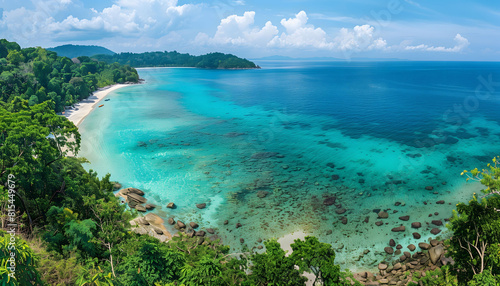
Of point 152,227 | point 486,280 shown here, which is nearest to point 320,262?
point 486,280

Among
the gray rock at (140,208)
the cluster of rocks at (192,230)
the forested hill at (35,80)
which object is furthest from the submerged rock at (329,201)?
the forested hill at (35,80)

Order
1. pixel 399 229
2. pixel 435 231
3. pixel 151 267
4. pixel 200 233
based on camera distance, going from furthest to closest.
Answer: pixel 399 229, pixel 200 233, pixel 435 231, pixel 151 267

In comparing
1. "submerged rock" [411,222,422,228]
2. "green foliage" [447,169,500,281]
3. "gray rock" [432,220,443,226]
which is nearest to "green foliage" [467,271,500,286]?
"green foliage" [447,169,500,281]

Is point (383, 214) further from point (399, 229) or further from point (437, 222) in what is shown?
point (437, 222)

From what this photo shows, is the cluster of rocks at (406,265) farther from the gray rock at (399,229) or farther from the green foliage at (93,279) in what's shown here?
the green foliage at (93,279)

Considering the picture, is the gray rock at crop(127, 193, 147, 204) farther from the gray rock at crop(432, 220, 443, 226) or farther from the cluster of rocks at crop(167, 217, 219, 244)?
the gray rock at crop(432, 220, 443, 226)

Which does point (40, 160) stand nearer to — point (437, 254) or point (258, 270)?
point (258, 270)
